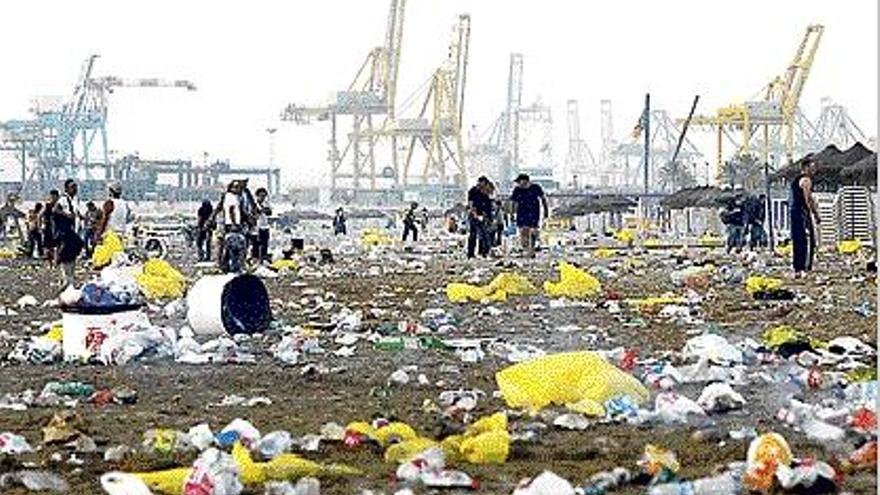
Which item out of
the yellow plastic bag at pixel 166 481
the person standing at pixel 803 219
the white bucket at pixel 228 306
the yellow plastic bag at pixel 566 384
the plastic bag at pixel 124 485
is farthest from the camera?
the person standing at pixel 803 219

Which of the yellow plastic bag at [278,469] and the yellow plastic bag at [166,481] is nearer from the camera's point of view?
the yellow plastic bag at [166,481]

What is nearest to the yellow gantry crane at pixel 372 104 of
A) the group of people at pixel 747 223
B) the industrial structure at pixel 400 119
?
the industrial structure at pixel 400 119

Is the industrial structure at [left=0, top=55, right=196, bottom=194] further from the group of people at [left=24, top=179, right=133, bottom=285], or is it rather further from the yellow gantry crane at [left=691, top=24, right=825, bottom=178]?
the group of people at [left=24, top=179, right=133, bottom=285]

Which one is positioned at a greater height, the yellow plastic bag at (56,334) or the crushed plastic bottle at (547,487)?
the crushed plastic bottle at (547,487)

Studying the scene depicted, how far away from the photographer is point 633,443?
5723 millimetres

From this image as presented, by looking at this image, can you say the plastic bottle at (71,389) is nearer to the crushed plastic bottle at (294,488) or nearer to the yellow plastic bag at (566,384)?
the yellow plastic bag at (566,384)

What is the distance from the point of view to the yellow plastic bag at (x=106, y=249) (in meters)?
20.7

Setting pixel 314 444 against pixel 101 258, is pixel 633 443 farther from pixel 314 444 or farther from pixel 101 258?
pixel 101 258

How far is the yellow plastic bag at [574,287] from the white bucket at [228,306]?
4.39 metres

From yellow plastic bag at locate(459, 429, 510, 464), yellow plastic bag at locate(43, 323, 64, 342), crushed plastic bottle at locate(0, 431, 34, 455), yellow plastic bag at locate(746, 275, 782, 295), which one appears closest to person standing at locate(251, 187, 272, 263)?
yellow plastic bag at locate(746, 275, 782, 295)

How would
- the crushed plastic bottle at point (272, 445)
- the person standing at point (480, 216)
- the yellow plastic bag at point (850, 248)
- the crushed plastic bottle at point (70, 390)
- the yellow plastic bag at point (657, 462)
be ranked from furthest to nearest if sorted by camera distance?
the yellow plastic bag at point (850, 248)
the person standing at point (480, 216)
the crushed plastic bottle at point (70, 390)
the crushed plastic bottle at point (272, 445)
the yellow plastic bag at point (657, 462)

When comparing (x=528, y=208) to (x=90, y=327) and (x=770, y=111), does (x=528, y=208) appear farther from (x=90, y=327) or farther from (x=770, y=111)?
Answer: (x=770, y=111)

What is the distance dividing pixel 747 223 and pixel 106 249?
478 inches

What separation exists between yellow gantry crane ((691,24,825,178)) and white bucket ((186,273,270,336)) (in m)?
91.8
